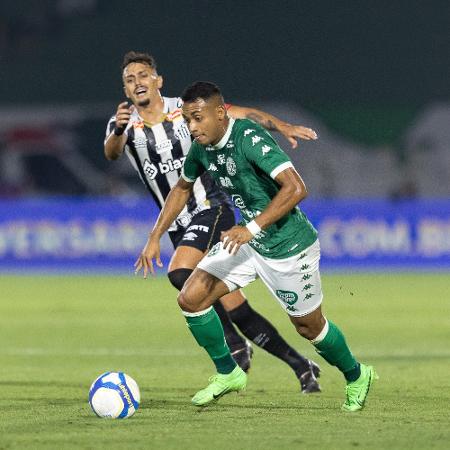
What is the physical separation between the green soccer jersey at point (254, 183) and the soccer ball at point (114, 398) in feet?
3.59

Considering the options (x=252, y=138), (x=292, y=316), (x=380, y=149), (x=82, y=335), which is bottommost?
(x=380, y=149)

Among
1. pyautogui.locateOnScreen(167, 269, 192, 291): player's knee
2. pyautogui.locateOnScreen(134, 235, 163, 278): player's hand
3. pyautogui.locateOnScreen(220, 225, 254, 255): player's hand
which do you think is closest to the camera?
pyautogui.locateOnScreen(220, 225, 254, 255): player's hand

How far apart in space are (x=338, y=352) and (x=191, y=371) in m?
2.62

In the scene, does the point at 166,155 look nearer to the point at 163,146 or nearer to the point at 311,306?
the point at 163,146

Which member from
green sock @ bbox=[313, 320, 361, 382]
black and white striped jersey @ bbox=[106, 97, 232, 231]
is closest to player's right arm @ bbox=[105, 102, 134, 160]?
black and white striped jersey @ bbox=[106, 97, 232, 231]

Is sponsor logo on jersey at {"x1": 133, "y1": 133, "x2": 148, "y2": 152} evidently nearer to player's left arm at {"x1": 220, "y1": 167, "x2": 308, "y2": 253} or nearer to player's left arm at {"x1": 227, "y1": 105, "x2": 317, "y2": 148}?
player's left arm at {"x1": 227, "y1": 105, "x2": 317, "y2": 148}

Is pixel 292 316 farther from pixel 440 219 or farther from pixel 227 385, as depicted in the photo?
pixel 440 219

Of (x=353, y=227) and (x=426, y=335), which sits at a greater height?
(x=426, y=335)

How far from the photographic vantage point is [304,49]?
26.3 meters

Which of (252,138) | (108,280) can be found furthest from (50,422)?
(108,280)

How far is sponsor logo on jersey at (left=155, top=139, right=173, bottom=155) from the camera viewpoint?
8.58 m

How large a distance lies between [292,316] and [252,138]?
1.06 m

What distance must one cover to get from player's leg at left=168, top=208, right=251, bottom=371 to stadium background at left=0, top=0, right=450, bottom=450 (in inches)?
13.3

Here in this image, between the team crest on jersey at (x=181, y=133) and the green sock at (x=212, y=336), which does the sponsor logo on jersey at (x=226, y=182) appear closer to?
the green sock at (x=212, y=336)
